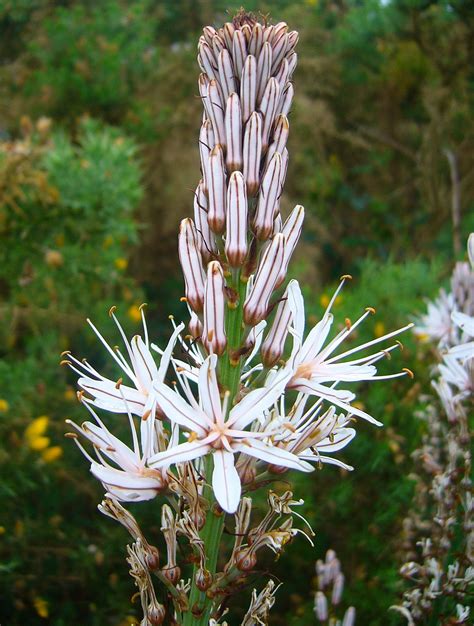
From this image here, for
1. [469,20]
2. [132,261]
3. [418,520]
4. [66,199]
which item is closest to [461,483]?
[418,520]

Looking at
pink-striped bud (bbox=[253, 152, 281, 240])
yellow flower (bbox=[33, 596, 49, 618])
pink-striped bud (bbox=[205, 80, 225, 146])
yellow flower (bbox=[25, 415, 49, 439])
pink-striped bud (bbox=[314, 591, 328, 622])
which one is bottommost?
yellow flower (bbox=[33, 596, 49, 618])

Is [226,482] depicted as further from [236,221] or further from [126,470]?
[236,221]

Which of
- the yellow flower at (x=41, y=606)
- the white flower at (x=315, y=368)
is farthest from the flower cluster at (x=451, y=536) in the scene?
the yellow flower at (x=41, y=606)

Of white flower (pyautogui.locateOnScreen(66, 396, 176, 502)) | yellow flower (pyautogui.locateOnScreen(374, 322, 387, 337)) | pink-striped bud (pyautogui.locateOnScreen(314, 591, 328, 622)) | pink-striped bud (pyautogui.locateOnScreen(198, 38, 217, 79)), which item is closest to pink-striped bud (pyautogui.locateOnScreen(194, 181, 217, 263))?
pink-striped bud (pyautogui.locateOnScreen(198, 38, 217, 79))

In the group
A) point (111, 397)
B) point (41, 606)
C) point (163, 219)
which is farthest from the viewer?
point (163, 219)

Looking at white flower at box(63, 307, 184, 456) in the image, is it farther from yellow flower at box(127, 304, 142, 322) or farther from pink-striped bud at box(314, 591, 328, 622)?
yellow flower at box(127, 304, 142, 322)

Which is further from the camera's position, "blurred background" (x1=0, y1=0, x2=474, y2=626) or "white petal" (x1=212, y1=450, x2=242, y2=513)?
"blurred background" (x1=0, y1=0, x2=474, y2=626)

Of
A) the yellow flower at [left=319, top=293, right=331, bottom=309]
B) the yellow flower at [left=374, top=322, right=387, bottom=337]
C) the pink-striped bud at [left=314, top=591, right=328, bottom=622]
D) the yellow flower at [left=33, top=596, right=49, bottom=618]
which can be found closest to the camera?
the pink-striped bud at [left=314, top=591, right=328, bottom=622]

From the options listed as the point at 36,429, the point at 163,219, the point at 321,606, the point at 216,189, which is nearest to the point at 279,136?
the point at 216,189
